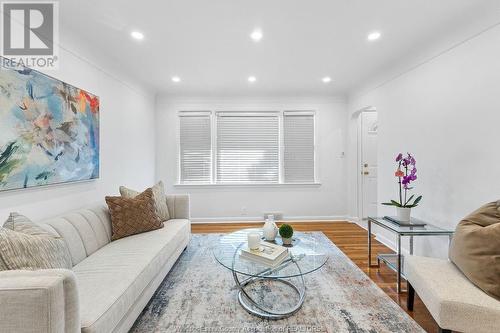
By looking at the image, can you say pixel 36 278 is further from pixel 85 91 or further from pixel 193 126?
pixel 193 126

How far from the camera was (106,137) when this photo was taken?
3166mm

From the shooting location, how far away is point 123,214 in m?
2.51

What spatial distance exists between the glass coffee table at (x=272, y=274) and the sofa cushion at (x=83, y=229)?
112 centimetres

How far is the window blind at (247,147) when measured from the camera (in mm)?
4742

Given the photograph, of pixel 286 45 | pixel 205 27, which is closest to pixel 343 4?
pixel 286 45

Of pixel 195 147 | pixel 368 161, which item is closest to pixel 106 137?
pixel 195 147

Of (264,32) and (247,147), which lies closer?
(264,32)

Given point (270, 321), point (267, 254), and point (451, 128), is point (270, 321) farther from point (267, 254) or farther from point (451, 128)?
point (451, 128)

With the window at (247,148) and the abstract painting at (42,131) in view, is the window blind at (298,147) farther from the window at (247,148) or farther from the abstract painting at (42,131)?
the abstract painting at (42,131)

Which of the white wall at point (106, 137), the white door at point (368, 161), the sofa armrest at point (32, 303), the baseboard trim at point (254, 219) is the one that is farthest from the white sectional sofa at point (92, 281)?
the white door at point (368, 161)

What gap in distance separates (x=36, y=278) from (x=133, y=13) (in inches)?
83.6

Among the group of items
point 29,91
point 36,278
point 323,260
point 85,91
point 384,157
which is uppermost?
point 85,91

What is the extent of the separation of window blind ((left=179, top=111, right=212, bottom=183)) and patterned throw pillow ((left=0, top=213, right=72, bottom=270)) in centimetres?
317

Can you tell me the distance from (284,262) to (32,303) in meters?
1.55
